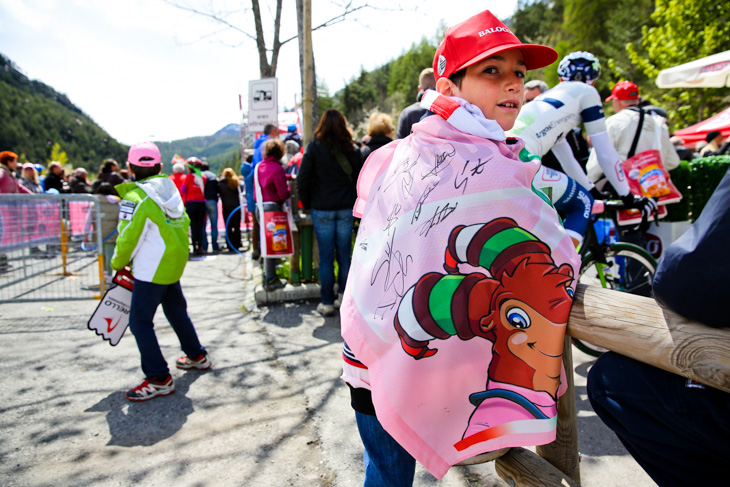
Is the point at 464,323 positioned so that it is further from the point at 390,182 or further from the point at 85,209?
the point at 85,209

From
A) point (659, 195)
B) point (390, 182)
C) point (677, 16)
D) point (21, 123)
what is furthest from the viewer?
point (21, 123)

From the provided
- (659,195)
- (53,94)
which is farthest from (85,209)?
(53,94)

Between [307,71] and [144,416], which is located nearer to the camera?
[144,416]

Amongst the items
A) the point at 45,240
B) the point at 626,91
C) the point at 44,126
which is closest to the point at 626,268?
the point at 626,91

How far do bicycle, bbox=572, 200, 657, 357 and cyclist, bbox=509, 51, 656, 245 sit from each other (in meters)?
0.45

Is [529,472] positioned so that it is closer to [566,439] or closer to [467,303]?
[566,439]

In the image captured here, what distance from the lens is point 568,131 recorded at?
3359 mm

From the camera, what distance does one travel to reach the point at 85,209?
6570 millimetres

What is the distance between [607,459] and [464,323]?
209 centimetres

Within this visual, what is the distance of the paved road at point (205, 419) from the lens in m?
2.58
